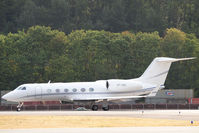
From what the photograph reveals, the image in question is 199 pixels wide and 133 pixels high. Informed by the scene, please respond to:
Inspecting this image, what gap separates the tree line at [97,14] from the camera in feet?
449

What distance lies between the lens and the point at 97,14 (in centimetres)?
15162

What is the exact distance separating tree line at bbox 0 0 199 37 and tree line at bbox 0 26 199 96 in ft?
114

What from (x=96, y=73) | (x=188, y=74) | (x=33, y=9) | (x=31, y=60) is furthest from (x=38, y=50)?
(x=33, y=9)

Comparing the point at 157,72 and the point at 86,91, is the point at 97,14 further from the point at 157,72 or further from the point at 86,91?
the point at 86,91

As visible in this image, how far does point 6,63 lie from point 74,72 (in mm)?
10894

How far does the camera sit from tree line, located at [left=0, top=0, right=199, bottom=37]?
137m

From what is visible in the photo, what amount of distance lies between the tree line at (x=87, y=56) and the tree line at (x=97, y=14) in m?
34.9

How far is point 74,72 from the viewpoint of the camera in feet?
305

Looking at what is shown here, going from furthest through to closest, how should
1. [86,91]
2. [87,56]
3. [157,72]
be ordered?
1. [87,56]
2. [157,72]
3. [86,91]

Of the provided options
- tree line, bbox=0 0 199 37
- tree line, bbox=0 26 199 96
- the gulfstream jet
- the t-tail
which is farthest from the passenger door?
tree line, bbox=0 0 199 37

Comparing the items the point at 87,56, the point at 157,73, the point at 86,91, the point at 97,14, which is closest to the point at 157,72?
the point at 157,73

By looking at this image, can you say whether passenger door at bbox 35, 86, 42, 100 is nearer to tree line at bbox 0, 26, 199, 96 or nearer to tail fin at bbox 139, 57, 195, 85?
tail fin at bbox 139, 57, 195, 85

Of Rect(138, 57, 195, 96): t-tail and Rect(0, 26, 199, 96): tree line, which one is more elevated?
Rect(0, 26, 199, 96): tree line

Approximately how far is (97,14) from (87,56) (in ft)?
187
